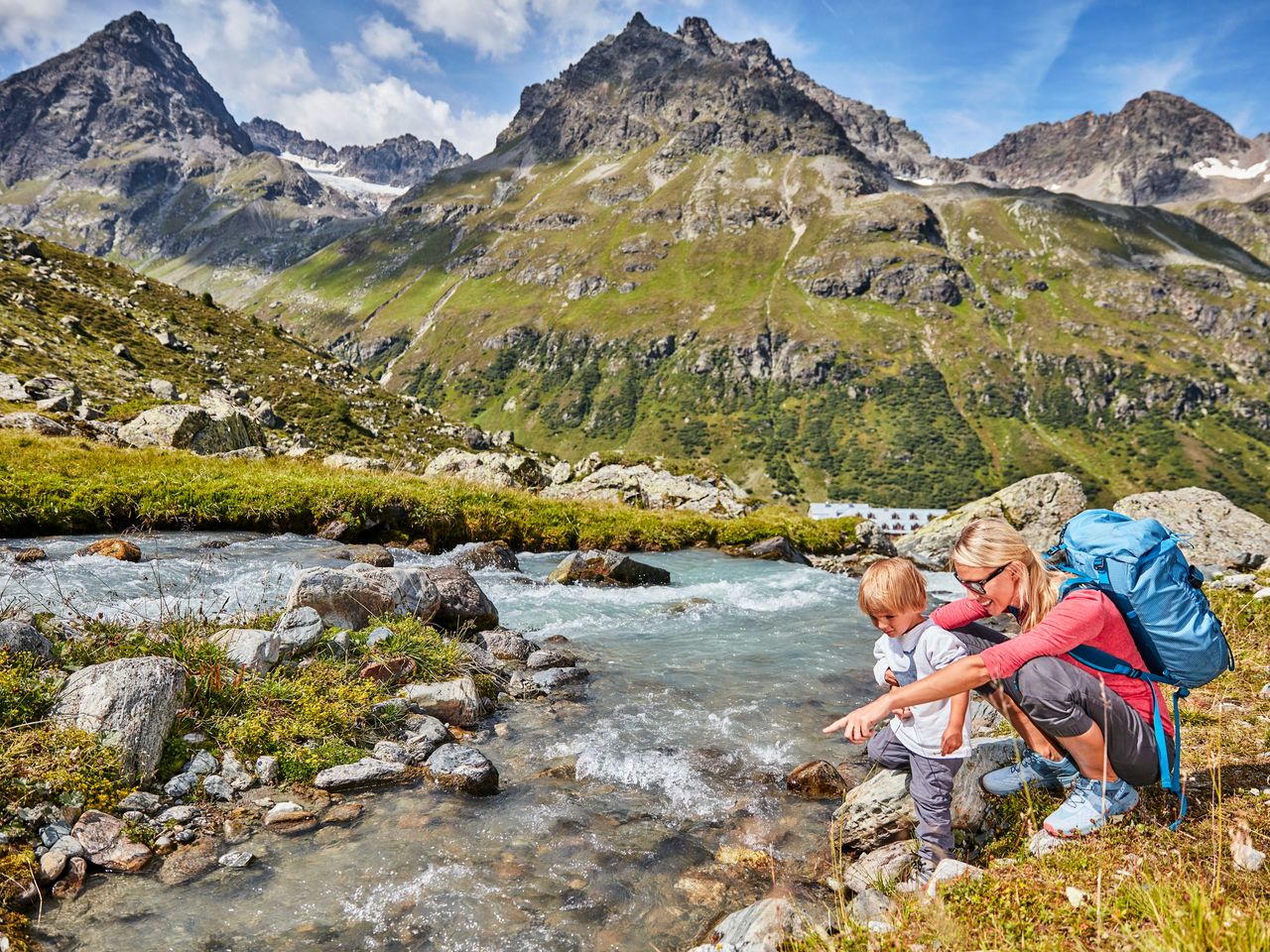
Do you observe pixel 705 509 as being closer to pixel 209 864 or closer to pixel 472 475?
pixel 472 475

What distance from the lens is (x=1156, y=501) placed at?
1034 inches

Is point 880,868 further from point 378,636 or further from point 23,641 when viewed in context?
point 23,641

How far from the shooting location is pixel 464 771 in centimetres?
692

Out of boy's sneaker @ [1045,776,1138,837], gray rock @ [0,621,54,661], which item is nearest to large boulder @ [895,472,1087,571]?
boy's sneaker @ [1045,776,1138,837]

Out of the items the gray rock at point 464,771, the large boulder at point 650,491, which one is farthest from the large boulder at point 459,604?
the large boulder at point 650,491

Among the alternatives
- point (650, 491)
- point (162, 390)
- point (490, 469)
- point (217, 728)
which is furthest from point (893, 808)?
point (162, 390)

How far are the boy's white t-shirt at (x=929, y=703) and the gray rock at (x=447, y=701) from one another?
5.59 metres

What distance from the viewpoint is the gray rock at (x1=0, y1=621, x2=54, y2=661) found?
6469 millimetres

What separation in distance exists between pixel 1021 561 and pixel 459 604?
382 inches

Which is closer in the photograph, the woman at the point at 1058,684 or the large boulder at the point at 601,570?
the woman at the point at 1058,684

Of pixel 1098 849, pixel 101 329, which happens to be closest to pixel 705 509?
pixel 1098 849

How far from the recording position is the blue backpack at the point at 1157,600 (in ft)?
15.0

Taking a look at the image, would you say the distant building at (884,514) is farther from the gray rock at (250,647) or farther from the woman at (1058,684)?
the woman at (1058,684)

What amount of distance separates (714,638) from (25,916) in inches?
483
